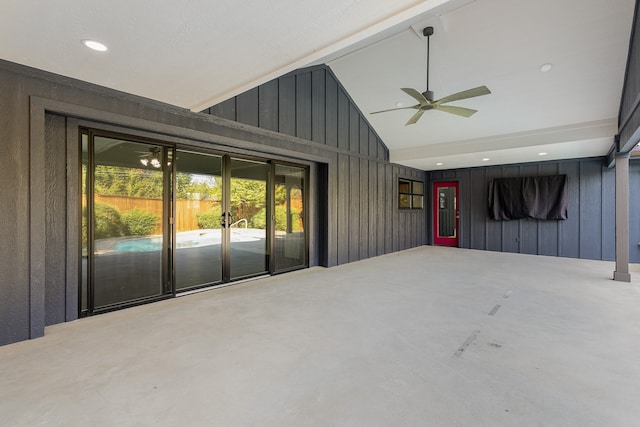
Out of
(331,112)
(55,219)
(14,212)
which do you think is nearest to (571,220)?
(331,112)

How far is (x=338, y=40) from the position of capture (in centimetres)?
228

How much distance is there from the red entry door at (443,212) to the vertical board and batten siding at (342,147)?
157 cm

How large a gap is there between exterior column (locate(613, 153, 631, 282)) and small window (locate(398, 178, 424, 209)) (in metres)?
4.42

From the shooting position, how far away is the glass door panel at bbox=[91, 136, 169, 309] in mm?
3439

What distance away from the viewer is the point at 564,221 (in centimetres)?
752

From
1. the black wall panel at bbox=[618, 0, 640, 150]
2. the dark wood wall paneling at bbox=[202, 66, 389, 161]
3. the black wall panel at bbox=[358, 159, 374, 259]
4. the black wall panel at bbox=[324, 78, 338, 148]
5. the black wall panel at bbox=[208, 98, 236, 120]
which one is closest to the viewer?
the black wall panel at bbox=[618, 0, 640, 150]

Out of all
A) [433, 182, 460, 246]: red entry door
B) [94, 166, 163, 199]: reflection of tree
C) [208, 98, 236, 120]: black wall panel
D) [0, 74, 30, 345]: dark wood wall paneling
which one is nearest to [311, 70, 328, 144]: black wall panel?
[208, 98, 236, 120]: black wall panel

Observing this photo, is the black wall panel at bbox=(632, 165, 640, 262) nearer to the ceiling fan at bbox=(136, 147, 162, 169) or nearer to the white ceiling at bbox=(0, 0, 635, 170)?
the white ceiling at bbox=(0, 0, 635, 170)

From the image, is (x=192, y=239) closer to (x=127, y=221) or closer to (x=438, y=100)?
(x=127, y=221)

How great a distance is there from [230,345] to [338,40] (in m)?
2.65

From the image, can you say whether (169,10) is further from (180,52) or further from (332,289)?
(332,289)

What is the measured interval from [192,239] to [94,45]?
3.02 meters

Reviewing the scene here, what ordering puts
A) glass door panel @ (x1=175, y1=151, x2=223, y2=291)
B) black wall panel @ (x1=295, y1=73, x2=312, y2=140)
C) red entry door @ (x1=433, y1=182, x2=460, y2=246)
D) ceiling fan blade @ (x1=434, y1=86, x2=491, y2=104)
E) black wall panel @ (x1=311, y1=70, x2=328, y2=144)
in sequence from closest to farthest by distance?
ceiling fan blade @ (x1=434, y1=86, x2=491, y2=104)
glass door panel @ (x1=175, y1=151, x2=223, y2=291)
black wall panel @ (x1=295, y1=73, x2=312, y2=140)
black wall panel @ (x1=311, y1=70, x2=328, y2=144)
red entry door @ (x1=433, y1=182, x2=460, y2=246)

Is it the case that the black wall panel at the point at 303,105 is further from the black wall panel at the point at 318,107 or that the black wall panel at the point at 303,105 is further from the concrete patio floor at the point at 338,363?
the concrete patio floor at the point at 338,363
